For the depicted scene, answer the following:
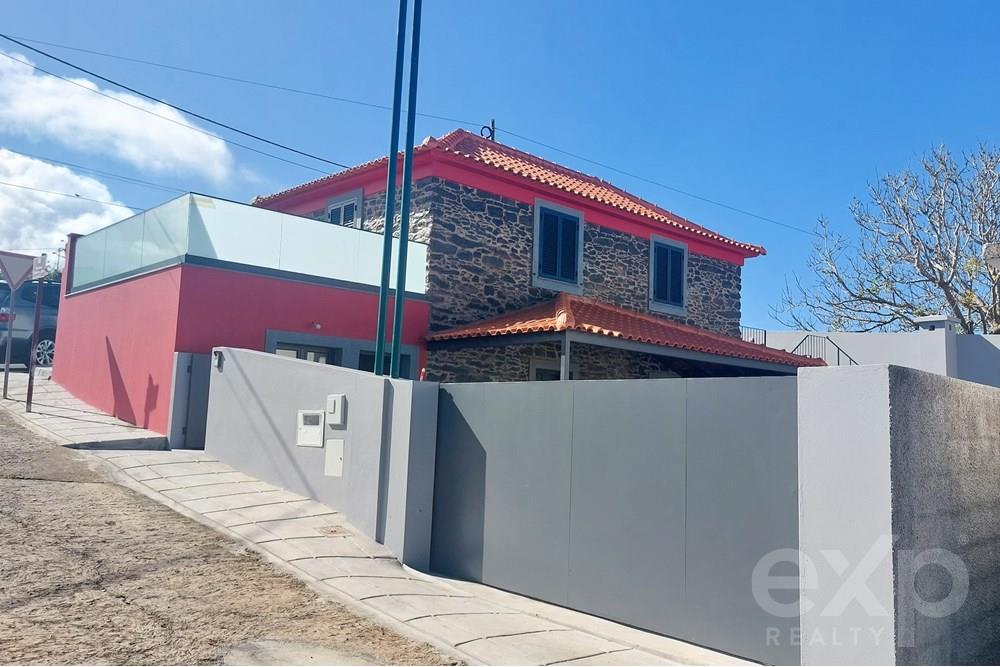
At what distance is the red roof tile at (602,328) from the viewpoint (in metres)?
12.0

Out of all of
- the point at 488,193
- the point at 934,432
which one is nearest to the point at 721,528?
the point at 934,432

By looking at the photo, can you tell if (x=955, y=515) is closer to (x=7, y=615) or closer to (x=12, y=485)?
(x=7, y=615)

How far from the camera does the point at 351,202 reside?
1519 cm

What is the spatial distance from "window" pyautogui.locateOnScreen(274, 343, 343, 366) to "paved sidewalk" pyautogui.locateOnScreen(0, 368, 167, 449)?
2.18 meters

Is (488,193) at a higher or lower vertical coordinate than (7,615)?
higher

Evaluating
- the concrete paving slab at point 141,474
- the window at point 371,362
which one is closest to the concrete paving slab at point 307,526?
the concrete paving slab at point 141,474

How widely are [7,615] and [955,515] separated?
19.2ft

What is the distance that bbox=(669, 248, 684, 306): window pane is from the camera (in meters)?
17.5

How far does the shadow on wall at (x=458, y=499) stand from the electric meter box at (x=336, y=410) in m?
1.26

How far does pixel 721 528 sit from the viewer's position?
5.14 metres

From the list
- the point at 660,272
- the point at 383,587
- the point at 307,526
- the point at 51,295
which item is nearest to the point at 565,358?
the point at 307,526

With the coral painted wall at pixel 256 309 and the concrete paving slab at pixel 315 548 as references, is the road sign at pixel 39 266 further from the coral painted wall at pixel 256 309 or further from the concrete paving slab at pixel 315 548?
the concrete paving slab at pixel 315 548

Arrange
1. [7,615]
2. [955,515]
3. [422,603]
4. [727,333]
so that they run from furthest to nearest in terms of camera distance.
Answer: [727,333]
[422,603]
[955,515]
[7,615]

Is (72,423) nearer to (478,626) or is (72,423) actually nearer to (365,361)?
(365,361)
